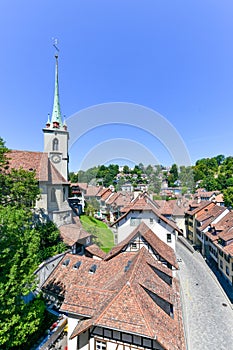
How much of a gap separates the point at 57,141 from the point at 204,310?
104ft

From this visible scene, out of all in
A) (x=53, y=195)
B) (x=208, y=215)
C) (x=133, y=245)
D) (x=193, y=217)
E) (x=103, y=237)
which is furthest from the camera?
(x=193, y=217)

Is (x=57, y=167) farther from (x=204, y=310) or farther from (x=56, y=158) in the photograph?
(x=204, y=310)

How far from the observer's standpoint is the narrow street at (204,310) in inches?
627

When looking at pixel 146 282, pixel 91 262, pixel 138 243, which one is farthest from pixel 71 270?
pixel 146 282

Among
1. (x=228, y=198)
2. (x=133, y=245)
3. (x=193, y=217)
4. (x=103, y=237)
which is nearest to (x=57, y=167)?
(x=103, y=237)

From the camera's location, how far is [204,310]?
1992 cm

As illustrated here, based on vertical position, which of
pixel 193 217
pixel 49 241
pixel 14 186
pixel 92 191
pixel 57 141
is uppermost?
pixel 57 141

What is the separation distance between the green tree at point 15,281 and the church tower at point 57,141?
73.7 feet

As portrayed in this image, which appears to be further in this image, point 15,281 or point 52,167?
point 52,167

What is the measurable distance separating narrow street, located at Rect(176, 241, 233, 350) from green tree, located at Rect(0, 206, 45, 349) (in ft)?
39.8

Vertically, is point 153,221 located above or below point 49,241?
above

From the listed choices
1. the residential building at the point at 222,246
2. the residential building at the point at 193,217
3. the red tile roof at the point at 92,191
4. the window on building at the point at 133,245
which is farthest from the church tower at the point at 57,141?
the residential building at the point at 193,217

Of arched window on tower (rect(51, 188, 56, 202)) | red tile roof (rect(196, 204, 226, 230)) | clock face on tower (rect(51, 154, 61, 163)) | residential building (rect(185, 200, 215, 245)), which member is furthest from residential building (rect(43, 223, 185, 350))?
residential building (rect(185, 200, 215, 245))

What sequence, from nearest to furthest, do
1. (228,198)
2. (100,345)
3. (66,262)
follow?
(100,345)
(66,262)
(228,198)
